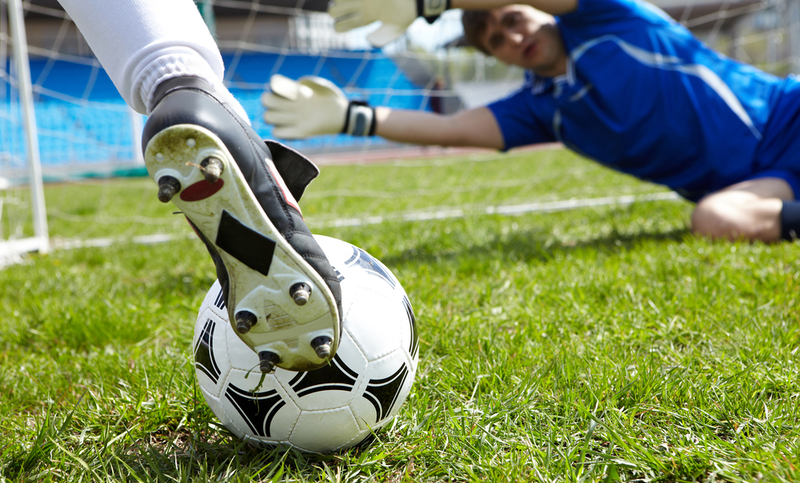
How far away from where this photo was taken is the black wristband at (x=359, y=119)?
3391 mm

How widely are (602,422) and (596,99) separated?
7.91 feet

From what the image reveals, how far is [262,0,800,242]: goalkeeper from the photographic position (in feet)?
9.80

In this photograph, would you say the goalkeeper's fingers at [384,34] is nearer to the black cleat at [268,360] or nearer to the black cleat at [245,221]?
the black cleat at [245,221]

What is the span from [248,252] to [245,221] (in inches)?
2.4

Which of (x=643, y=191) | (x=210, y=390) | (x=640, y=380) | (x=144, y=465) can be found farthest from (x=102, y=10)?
(x=643, y=191)

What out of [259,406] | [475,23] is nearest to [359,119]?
[475,23]

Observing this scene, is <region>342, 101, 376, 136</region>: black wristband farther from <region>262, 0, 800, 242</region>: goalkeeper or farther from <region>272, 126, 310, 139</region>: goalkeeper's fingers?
<region>272, 126, 310, 139</region>: goalkeeper's fingers

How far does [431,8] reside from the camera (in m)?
2.67

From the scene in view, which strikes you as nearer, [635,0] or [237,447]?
[237,447]

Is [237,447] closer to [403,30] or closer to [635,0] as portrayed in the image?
[403,30]

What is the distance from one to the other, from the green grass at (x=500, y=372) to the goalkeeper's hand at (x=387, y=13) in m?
1.13

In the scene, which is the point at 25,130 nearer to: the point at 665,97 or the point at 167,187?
the point at 167,187

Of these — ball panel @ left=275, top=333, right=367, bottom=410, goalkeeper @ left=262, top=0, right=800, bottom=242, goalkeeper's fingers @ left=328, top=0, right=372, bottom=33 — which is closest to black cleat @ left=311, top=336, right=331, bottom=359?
ball panel @ left=275, top=333, right=367, bottom=410

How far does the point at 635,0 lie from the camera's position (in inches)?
A: 131
